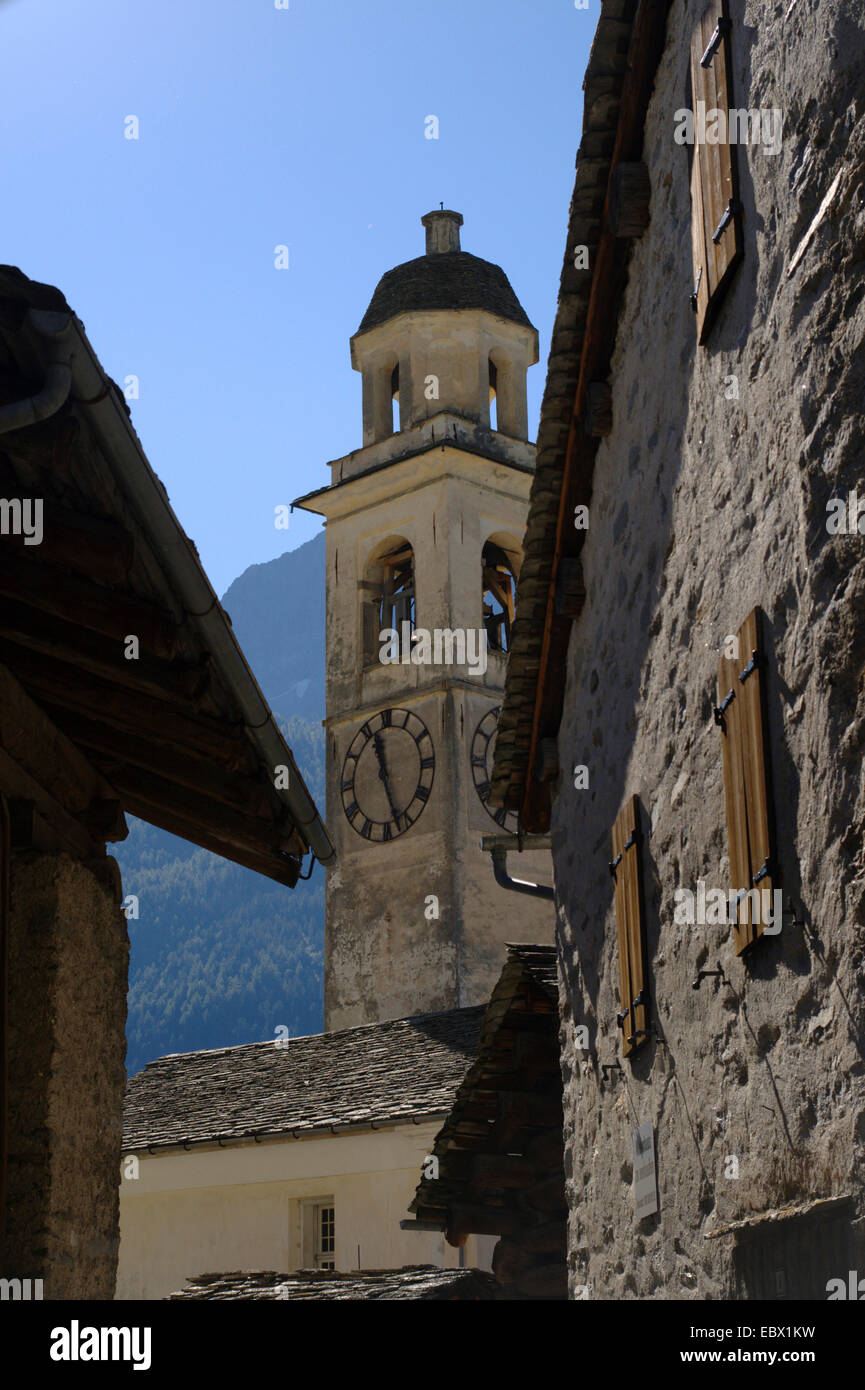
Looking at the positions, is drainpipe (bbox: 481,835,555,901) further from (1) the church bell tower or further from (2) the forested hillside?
(2) the forested hillside

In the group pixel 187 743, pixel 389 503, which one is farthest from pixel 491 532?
pixel 187 743

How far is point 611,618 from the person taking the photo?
305 inches

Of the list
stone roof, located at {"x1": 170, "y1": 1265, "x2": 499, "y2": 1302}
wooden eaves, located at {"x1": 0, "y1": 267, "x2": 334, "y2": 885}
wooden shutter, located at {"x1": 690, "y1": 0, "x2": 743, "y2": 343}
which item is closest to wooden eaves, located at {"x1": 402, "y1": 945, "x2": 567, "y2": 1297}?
stone roof, located at {"x1": 170, "y1": 1265, "x2": 499, "y2": 1302}

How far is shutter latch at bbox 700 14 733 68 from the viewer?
18.9 feet

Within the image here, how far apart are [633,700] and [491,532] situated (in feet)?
70.6

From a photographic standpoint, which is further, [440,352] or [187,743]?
[440,352]

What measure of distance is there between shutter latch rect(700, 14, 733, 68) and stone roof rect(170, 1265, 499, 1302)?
7327 millimetres

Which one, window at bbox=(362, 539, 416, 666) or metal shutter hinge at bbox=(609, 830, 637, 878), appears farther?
window at bbox=(362, 539, 416, 666)

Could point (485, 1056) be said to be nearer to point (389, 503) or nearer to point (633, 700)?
point (633, 700)

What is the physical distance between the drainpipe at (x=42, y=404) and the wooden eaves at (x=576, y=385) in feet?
13.4

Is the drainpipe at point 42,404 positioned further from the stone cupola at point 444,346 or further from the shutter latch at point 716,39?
the stone cupola at point 444,346

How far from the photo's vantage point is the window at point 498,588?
1129 inches

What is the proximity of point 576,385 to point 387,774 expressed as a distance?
19981mm

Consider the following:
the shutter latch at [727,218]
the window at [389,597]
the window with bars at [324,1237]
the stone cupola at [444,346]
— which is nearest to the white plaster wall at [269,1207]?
the window with bars at [324,1237]
